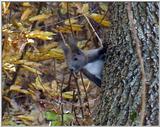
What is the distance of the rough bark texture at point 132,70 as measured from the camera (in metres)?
2.30

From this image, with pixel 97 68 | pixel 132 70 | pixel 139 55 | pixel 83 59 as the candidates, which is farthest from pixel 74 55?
pixel 139 55

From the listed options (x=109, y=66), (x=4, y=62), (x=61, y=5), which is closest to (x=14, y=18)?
(x=61, y=5)

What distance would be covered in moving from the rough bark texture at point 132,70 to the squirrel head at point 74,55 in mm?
637

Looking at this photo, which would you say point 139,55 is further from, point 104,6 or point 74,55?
point 104,6

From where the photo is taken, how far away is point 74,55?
3156mm

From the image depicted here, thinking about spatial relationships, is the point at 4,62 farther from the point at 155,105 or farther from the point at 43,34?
the point at 155,105

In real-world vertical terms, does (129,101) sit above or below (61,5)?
below

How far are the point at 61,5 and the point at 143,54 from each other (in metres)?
1.58

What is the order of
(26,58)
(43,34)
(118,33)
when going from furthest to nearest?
(26,58) < (43,34) < (118,33)

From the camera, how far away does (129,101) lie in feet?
7.67

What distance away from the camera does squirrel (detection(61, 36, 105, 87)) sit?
281 cm

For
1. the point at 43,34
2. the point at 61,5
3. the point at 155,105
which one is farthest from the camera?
the point at 61,5

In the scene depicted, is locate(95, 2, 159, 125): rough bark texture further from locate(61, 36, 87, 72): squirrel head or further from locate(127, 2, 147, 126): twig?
locate(61, 36, 87, 72): squirrel head

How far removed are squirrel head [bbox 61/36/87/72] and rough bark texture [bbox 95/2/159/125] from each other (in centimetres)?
64
